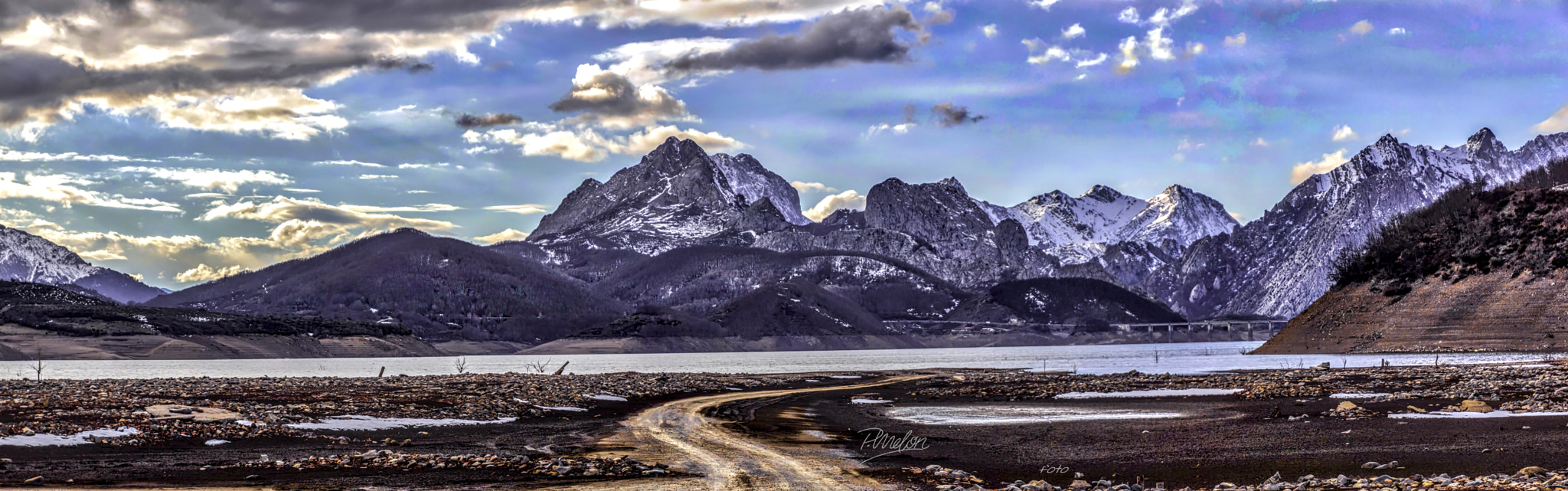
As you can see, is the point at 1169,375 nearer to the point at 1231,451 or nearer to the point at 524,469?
the point at 1231,451

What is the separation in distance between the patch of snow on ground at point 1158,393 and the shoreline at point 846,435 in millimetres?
951

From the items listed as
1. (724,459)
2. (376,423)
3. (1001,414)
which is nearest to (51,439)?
(376,423)

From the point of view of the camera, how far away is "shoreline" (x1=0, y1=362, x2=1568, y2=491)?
1184 inches

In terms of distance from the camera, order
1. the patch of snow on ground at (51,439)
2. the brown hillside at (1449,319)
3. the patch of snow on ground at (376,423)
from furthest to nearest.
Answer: the brown hillside at (1449,319), the patch of snow on ground at (376,423), the patch of snow on ground at (51,439)

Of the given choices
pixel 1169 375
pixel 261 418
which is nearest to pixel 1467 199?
pixel 1169 375

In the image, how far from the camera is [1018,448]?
3778cm

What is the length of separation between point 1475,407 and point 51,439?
5025 cm

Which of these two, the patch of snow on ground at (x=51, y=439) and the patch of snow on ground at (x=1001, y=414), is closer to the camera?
the patch of snow on ground at (x=51, y=439)

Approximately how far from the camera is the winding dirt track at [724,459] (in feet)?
94.8

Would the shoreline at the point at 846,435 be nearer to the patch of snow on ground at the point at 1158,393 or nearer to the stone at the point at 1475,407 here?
the stone at the point at 1475,407

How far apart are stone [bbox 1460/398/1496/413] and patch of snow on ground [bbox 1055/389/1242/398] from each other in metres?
17.8

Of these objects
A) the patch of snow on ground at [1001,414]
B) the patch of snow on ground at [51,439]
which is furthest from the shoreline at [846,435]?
the patch of snow on ground at [1001,414]

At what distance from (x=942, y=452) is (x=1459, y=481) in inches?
622

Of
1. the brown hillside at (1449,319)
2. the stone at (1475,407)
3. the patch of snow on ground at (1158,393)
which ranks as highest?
the brown hillside at (1449,319)
